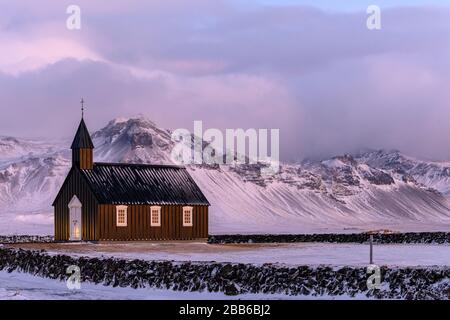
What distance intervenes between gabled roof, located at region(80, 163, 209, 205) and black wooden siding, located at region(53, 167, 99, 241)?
821 millimetres

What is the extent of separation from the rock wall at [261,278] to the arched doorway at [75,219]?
85.8ft

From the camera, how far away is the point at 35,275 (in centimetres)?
5175

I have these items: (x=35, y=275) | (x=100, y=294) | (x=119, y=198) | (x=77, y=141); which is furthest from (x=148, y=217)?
(x=100, y=294)

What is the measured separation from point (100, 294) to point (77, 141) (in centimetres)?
3875

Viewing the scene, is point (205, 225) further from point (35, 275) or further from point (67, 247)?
point (35, 275)

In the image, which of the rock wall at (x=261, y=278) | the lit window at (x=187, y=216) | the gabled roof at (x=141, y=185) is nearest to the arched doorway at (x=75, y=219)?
the gabled roof at (x=141, y=185)

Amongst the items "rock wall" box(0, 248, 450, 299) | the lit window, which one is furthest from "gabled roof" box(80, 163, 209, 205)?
"rock wall" box(0, 248, 450, 299)

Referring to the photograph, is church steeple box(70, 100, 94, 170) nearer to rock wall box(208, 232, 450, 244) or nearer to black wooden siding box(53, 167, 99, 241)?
black wooden siding box(53, 167, 99, 241)

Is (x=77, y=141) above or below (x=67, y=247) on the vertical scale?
above

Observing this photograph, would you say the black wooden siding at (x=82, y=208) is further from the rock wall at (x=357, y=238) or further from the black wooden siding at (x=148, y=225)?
the rock wall at (x=357, y=238)

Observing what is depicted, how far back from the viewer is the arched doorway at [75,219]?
7569cm

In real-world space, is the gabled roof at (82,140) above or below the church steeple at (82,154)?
above
